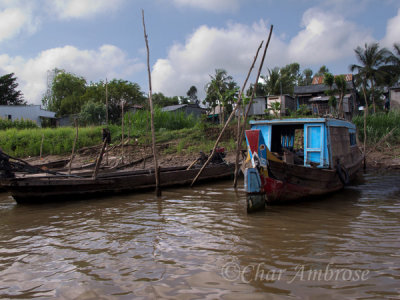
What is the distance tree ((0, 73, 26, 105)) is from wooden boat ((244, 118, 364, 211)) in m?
34.4

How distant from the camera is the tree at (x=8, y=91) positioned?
3277cm

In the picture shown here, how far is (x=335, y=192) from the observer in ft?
24.9

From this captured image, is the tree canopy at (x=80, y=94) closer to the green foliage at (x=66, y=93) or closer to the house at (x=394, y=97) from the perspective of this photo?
the green foliage at (x=66, y=93)

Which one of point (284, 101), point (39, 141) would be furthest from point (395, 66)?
point (39, 141)

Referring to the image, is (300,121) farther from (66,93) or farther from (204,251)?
(66,93)

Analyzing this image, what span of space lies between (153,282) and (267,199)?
3533 millimetres

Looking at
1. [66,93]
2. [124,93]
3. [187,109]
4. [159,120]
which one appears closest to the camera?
[159,120]

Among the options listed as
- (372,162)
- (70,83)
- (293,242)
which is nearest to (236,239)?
(293,242)

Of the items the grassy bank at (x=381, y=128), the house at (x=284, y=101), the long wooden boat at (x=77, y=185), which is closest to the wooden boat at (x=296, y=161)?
the long wooden boat at (x=77, y=185)

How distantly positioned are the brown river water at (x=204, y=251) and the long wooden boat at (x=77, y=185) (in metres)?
0.46

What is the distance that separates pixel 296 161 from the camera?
770cm

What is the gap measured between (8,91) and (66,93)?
19.9 feet

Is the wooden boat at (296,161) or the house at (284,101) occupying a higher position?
the house at (284,101)

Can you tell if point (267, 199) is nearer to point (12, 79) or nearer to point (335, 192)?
point (335, 192)
